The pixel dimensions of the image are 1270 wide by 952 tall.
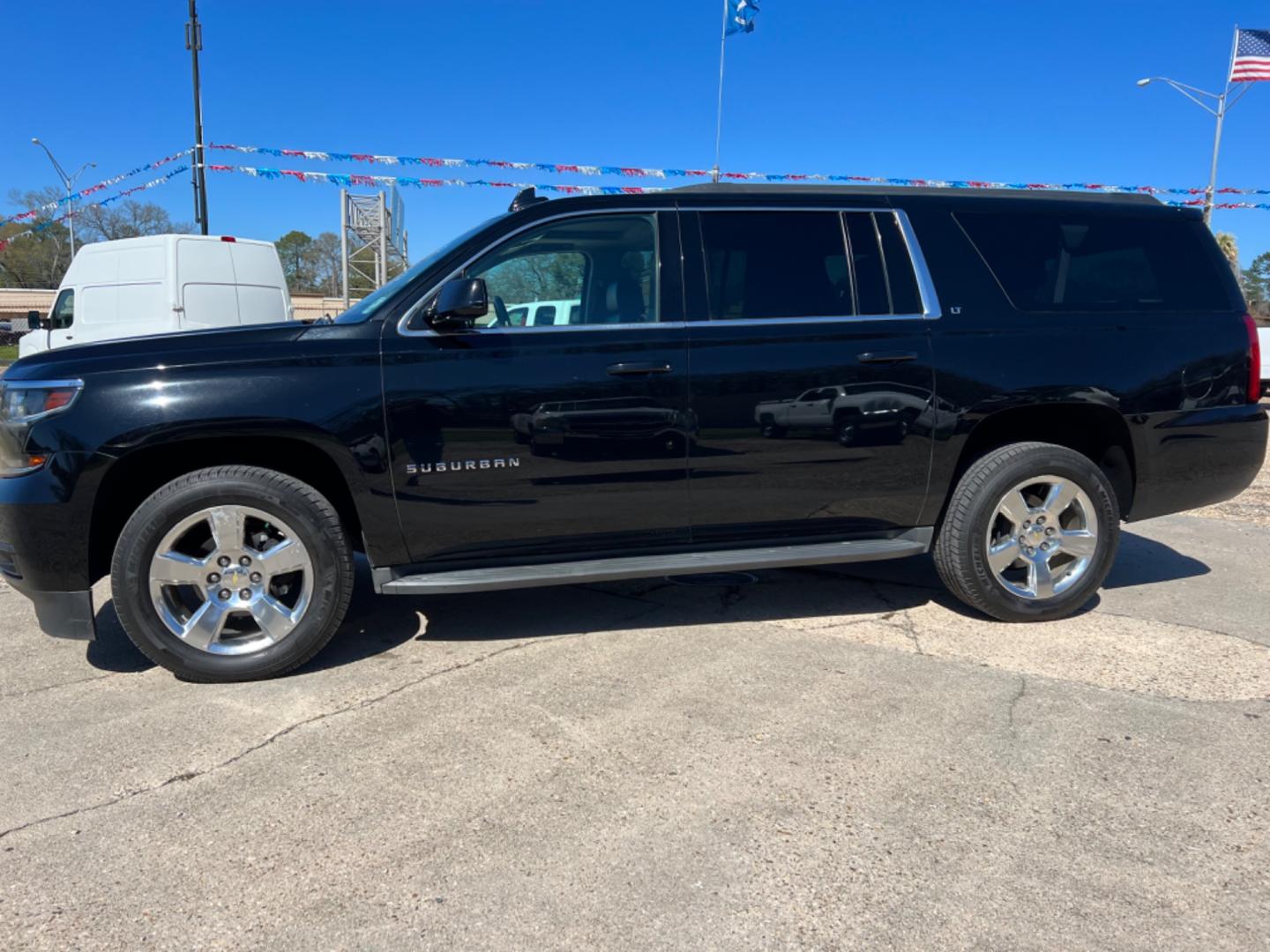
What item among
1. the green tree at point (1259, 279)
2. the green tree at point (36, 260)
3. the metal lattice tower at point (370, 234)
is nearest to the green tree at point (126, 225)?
the green tree at point (36, 260)

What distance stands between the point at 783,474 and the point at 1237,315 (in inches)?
96.5

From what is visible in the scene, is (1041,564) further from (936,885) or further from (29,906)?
(29,906)

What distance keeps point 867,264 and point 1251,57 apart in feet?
77.2

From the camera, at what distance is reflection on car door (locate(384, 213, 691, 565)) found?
3465 millimetres

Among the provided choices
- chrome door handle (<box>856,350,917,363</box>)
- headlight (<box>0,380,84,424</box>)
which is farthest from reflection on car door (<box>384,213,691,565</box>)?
headlight (<box>0,380,84,424</box>)

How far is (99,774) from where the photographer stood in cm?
280

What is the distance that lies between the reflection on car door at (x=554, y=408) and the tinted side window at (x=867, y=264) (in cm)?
84

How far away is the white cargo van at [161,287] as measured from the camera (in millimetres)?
10023

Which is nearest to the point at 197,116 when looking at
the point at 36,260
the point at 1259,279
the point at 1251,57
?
the point at 1251,57

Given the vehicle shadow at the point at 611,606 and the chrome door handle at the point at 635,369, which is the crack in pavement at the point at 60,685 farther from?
the chrome door handle at the point at 635,369

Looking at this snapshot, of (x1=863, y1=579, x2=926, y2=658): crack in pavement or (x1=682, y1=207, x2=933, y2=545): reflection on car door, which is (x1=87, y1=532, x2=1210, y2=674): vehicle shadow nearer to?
(x1=863, y1=579, x2=926, y2=658): crack in pavement

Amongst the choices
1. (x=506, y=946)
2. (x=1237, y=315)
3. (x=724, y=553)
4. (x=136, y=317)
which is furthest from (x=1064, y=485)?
(x=136, y=317)

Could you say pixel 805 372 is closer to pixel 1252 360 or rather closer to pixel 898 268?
pixel 898 268

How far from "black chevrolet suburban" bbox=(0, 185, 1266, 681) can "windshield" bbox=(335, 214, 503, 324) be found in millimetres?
22
